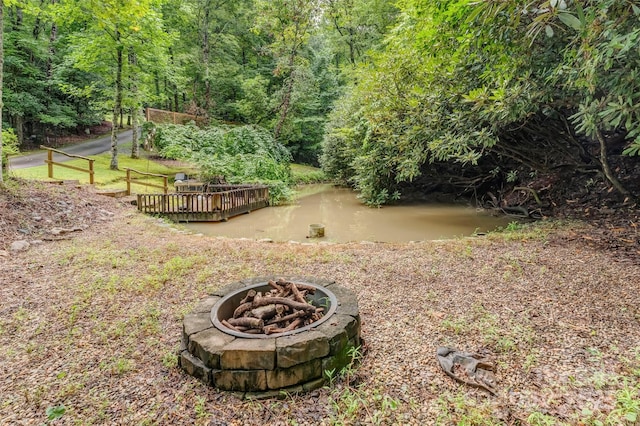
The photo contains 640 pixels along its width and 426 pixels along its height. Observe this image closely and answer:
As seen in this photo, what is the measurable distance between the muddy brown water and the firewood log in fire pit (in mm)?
3757

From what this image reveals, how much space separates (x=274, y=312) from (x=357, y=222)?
6.15 meters

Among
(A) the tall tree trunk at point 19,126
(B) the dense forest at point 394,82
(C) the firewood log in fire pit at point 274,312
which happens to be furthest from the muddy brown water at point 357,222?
(A) the tall tree trunk at point 19,126

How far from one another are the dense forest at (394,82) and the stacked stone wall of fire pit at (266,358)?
7.35 ft

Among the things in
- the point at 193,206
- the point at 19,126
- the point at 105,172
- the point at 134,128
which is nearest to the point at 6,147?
the point at 193,206

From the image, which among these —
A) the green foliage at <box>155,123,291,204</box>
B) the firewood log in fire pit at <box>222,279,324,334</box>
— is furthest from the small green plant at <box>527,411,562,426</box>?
the green foliage at <box>155,123,291,204</box>

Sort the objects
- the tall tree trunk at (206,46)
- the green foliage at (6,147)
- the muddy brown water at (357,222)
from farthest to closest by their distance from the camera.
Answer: the tall tree trunk at (206,46)
the muddy brown water at (357,222)
the green foliage at (6,147)

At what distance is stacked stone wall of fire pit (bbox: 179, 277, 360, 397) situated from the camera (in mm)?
1893

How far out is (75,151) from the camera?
16000 millimetres

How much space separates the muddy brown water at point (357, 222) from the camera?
22.4 feet

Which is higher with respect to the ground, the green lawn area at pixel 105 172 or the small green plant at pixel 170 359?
the green lawn area at pixel 105 172

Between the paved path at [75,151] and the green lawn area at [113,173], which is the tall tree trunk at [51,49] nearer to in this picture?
the paved path at [75,151]

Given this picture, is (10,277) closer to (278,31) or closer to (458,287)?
(458,287)

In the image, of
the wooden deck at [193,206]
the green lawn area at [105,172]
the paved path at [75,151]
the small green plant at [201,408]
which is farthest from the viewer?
the paved path at [75,151]

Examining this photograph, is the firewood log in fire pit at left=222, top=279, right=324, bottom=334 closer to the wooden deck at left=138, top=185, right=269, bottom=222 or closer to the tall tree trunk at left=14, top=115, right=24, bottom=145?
the wooden deck at left=138, top=185, right=269, bottom=222
